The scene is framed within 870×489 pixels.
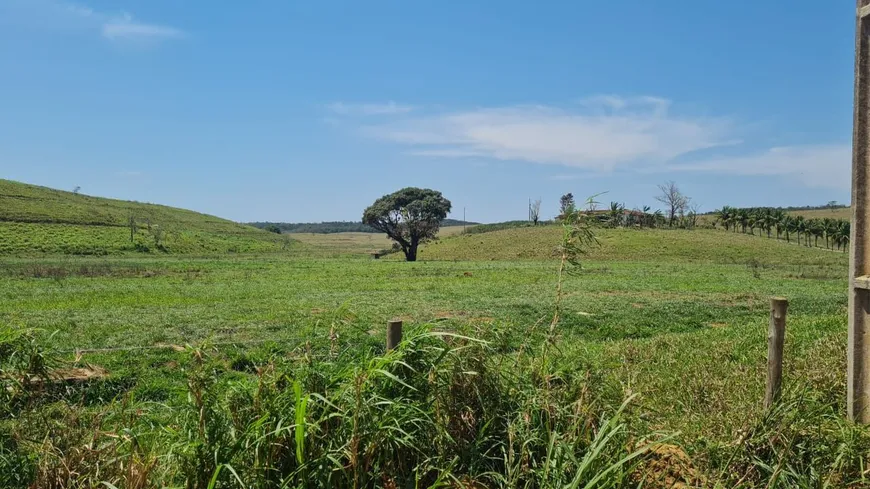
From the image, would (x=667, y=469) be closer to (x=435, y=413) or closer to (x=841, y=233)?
(x=435, y=413)

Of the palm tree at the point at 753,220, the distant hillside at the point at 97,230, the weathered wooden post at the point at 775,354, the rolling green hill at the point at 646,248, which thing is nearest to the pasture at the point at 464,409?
the weathered wooden post at the point at 775,354

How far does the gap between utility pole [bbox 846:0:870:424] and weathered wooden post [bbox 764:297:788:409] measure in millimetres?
591

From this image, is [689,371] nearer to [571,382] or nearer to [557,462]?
[571,382]

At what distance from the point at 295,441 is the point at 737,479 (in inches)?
110

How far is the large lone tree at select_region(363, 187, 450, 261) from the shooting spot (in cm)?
6556

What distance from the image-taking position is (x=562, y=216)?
4414 millimetres

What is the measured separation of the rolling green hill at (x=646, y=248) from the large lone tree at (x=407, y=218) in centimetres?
358

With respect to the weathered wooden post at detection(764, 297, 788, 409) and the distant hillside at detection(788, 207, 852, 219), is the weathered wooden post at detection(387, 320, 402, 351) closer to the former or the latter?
the weathered wooden post at detection(764, 297, 788, 409)

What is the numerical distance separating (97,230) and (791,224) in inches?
4079

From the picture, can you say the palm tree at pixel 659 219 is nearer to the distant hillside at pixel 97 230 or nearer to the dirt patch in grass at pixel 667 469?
the distant hillside at pixel 97 230

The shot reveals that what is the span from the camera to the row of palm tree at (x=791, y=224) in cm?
8472

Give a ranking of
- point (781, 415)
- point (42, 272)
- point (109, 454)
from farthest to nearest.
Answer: point (42, 272)
point (781, 415)
point (109, 454)

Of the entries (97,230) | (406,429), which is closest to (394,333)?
(406,429)

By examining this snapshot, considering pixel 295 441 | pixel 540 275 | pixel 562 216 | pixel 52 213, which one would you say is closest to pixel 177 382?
pixel 295 441
